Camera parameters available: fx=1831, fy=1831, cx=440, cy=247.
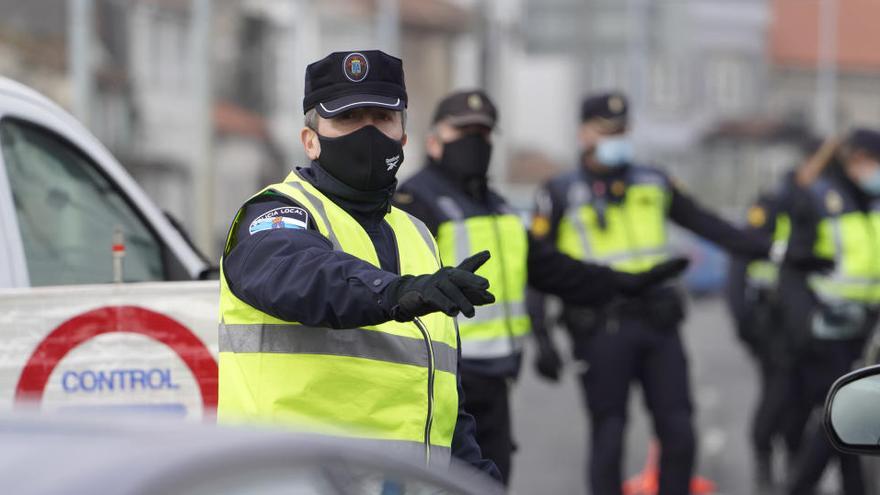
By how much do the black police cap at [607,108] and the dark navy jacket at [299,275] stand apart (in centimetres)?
465

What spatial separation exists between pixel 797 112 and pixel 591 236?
133ft

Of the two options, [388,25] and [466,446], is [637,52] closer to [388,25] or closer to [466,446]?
[388,25]

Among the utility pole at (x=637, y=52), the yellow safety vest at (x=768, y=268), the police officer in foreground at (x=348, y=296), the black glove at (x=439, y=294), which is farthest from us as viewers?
the utility pole at (x=637, y=52)

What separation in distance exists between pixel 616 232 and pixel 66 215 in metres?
3.33

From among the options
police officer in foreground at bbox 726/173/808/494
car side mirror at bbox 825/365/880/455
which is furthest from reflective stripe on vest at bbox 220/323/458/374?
police officer in foreground at bbox 726/173/808/494

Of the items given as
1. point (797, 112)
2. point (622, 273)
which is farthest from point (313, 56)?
point (622, 273)

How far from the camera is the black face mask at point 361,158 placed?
413 cm

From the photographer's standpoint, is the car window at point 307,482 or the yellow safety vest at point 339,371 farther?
the yellow safety vest at point 339,371

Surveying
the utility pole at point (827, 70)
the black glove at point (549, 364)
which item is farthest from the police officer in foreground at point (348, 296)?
the utility pole at point (827, 70)

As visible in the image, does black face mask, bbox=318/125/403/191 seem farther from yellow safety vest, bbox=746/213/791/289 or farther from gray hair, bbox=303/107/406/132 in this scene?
yellow safety vest, bbox=746/213/791/289

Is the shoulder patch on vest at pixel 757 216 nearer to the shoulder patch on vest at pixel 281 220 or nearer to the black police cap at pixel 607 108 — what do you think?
the black police cap at pixel 607 108

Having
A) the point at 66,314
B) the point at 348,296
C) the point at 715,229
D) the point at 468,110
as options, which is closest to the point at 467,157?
the point at 468,110

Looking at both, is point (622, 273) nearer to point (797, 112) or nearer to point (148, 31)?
point (148, 31)

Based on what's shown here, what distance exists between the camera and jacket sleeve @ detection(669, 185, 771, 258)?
8227mm
